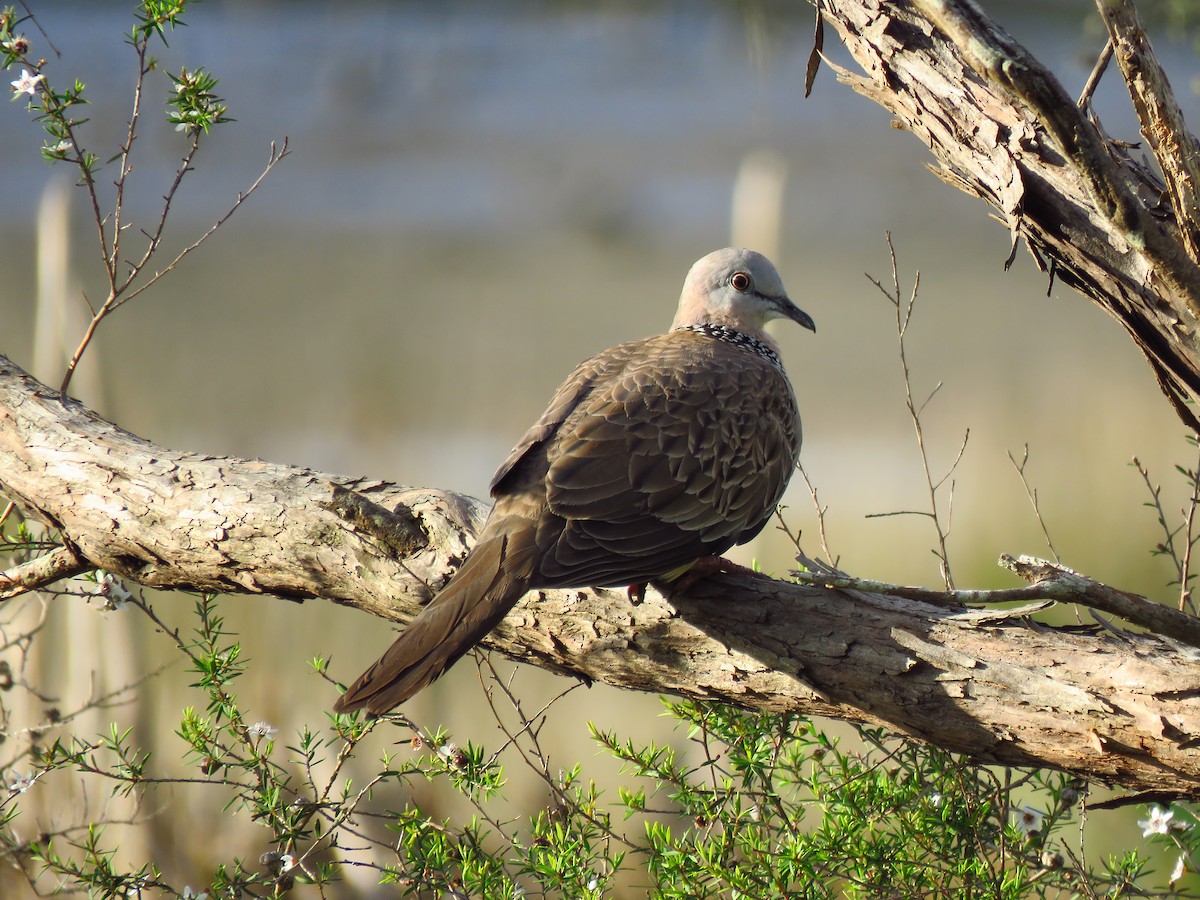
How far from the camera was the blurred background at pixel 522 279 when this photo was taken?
22.4ft

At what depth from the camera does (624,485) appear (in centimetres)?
294

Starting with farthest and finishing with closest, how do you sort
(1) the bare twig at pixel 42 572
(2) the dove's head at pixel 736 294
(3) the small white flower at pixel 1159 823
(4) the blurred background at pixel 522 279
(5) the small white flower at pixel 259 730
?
1. (4) the blurred background at pixel 522 279
2. (2) the dove's head at pixel 736 294
3. (1) the bare twig at pixel 42 572
4. (5) the small white flower at pixel 259 730
5. (3) the small white flower at pixel 1159 823

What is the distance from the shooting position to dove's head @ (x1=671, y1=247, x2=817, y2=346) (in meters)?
3.82

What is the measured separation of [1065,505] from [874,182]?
5.77 meters

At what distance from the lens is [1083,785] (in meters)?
2.62

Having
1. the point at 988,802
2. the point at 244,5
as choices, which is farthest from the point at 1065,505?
the point at 244,5

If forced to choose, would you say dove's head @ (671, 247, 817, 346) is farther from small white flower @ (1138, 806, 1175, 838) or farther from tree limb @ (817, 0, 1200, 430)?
small white flower @ (1138, 806, 1175, 838)

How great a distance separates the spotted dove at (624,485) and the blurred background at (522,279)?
2212 mm

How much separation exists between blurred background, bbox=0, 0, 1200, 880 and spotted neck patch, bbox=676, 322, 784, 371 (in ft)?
5.96

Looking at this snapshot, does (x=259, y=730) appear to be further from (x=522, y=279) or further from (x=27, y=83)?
(x=522, y=279)

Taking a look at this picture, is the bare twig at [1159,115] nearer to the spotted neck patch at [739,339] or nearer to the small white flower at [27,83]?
the spotted neck patch at [739,339]

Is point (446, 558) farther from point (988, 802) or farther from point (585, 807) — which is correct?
point (988, 802)

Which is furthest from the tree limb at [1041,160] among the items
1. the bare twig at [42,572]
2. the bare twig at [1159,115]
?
the bare twig at [42,572]

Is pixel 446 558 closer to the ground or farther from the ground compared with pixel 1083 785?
farther from the ground
